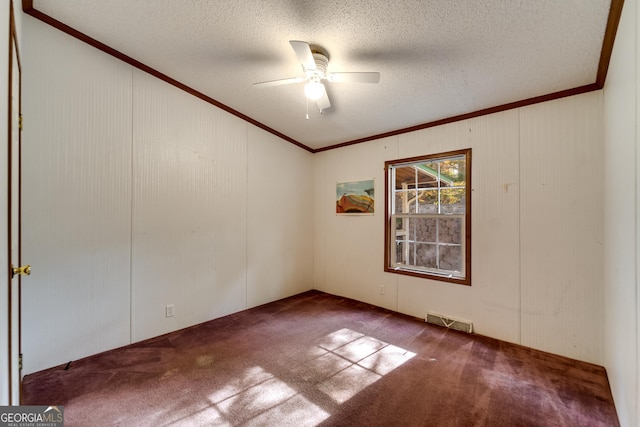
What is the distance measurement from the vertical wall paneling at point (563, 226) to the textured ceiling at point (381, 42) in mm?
328

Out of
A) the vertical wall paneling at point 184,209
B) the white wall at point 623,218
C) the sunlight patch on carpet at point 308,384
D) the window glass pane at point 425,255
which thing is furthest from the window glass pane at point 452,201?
the vertical wall paneling at point 184,209

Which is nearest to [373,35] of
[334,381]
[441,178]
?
[441,178]

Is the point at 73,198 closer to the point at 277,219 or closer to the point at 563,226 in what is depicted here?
the point at 277,219

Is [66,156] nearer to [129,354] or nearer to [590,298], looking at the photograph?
[129,354]

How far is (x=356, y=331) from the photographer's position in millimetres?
3029

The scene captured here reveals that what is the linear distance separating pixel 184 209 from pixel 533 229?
3.61 m

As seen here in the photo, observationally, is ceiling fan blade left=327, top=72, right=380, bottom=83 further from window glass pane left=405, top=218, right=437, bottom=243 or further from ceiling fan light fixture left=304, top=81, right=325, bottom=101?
Result: window glass pane left=405, top=218, right=437, bottom=243

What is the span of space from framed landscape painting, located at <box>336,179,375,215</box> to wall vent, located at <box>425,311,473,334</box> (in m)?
1.50

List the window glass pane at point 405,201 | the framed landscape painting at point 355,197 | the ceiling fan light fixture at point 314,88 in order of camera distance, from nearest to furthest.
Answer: the ceiling fan light fixture at point 314,88
the window glass pane at point 405,201
the framed landscape painting at point 355,197

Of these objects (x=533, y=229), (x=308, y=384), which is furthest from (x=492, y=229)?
(x=308, y=384)

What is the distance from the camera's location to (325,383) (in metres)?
2.09

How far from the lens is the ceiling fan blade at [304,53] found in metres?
1.80

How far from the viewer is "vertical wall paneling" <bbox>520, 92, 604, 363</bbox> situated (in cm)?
230

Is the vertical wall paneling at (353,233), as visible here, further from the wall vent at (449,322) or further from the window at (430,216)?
the wall vent at (449,322)
